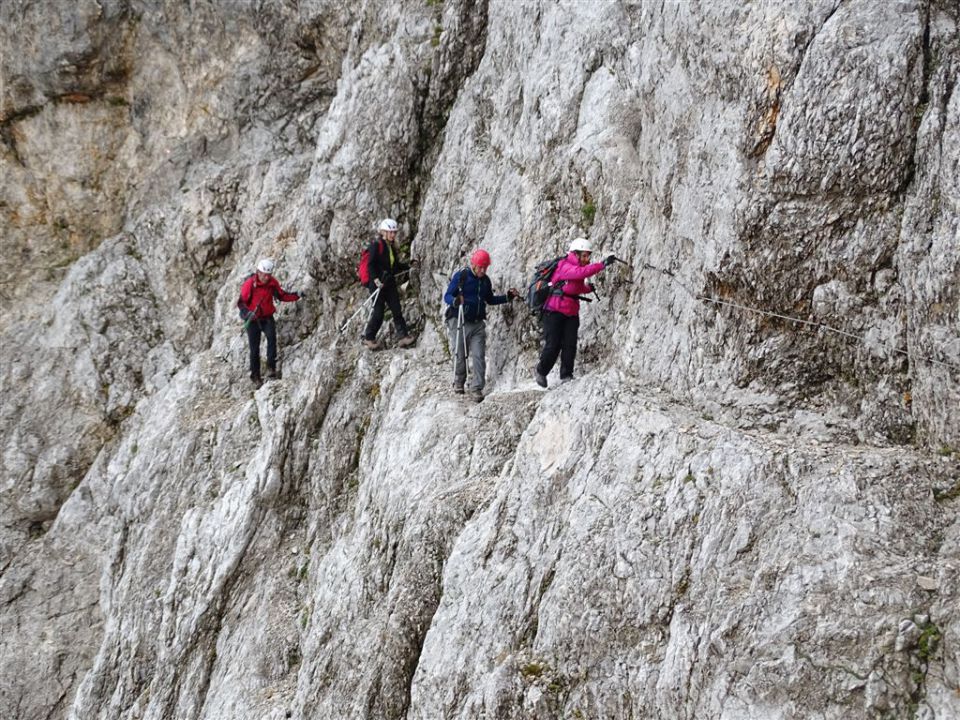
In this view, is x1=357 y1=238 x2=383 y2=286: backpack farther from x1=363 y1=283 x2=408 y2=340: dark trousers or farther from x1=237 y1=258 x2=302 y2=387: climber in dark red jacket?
x1=237 y1=258 x2=302 y2=387: climber in dark red jacket

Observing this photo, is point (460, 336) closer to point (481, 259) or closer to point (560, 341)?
point (481, 259)

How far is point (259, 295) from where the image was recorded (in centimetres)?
2005

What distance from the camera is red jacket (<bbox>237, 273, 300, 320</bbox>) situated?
1995cm

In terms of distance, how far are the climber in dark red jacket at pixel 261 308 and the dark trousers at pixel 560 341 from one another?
8.00 meters

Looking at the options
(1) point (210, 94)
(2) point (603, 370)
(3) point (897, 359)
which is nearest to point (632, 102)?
(2) point (603, 370)

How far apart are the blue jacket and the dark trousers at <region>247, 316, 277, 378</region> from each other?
20.6ft

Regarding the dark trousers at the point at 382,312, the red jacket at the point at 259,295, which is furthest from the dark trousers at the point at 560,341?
the red jacket at the point at 259,295

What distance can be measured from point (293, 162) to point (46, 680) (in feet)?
48.6

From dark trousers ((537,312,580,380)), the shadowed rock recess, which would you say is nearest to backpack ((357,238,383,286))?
the shadowed rock recess

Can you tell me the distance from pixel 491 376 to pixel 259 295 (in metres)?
6.51

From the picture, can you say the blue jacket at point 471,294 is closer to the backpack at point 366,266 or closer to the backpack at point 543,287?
the backpack at point 543,287

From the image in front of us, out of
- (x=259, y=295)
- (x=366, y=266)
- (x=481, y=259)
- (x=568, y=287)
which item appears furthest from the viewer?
(x=259, y=295)

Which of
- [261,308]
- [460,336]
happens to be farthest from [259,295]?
[460,336]

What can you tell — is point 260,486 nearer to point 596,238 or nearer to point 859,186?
point 596,238
